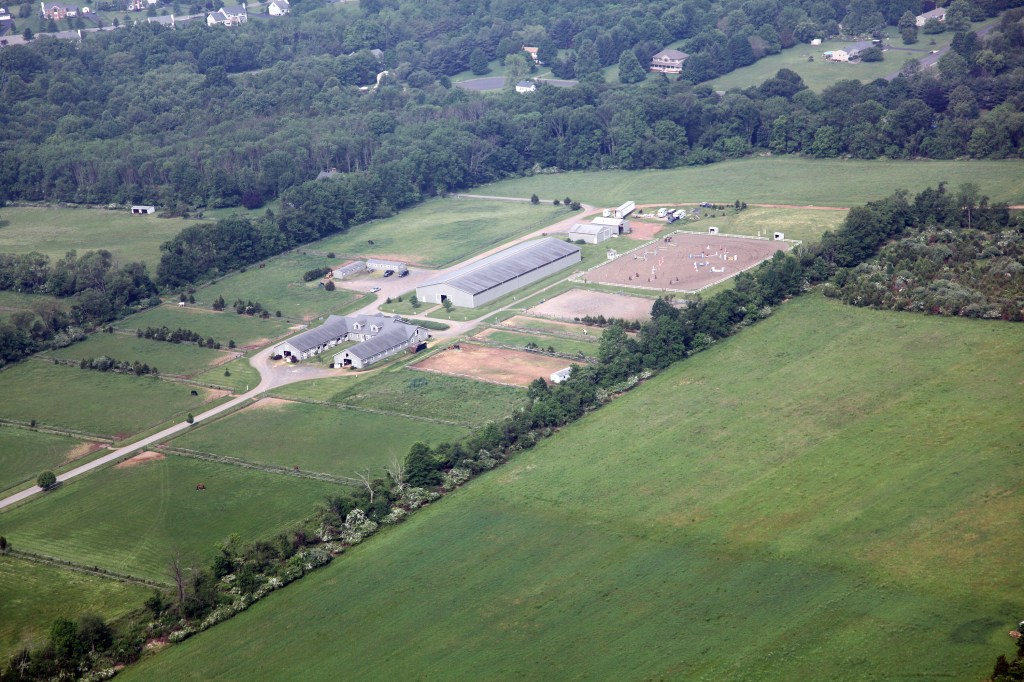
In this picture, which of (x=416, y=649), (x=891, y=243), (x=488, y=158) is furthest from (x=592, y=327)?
(x=488, y=158)

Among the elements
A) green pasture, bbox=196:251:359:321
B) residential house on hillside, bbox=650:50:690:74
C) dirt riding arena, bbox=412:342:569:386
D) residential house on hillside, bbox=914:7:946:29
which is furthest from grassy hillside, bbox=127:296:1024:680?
residential house on hillside, bbox=914:7:946:29

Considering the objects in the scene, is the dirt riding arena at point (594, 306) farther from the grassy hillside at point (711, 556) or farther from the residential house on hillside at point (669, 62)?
the residential house on hillside at point (669, 62)

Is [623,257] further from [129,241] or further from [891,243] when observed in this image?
[129,241]

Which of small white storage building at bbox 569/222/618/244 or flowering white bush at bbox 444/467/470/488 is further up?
small white storage building at bbox 569/222/618/244

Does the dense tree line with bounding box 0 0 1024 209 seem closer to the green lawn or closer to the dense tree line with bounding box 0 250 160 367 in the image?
the dense tree line with bounding box 0 250 160 367

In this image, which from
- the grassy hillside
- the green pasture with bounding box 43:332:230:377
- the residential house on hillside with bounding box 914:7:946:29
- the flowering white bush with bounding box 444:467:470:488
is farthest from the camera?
the residential house on hillside with bounding box 914:7:946:29

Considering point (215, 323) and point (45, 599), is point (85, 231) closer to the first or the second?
point (215, 323)
